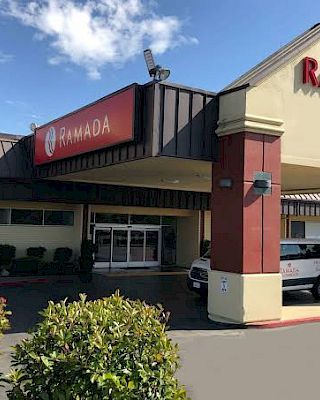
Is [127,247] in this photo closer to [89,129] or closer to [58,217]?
[58,217]

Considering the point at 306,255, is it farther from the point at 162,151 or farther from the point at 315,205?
the point at 315,205

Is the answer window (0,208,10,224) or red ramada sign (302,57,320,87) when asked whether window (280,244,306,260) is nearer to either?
red ramada sign (302,57,320,87)

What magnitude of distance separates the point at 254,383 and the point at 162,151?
5736 mm

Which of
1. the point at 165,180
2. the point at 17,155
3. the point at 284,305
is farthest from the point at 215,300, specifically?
the point at 17,155

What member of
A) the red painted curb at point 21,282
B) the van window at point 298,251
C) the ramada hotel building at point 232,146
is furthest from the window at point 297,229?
the red painted curb at point 21,282

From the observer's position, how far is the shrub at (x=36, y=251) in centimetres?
2033

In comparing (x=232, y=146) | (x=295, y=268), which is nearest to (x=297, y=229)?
(x=295, y=268)

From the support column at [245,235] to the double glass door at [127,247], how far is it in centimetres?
1274

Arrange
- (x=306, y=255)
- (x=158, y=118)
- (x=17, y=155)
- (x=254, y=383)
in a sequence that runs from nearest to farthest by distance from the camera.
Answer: (x=254, y=383), (x=158, y=118), (x=306, y=255), (x=17, y=155)

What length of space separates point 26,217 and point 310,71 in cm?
1353

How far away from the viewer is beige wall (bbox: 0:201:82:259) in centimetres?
2016

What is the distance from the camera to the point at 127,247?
80.0 feet

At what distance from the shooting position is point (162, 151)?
10.8 metres

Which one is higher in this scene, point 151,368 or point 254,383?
point 151,368
